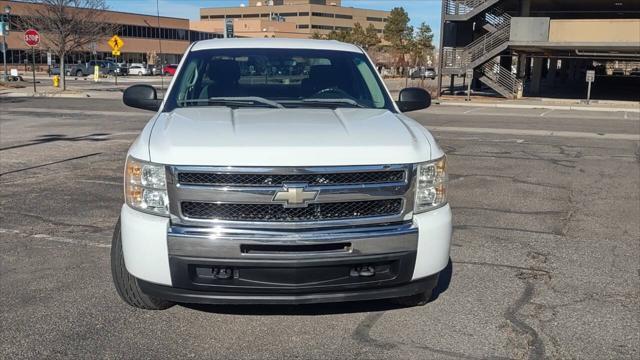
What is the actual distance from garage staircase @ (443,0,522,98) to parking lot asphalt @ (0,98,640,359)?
26.3m

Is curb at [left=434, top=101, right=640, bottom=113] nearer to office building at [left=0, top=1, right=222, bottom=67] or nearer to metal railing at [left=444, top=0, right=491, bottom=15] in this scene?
metal railing at [left=444, top=0, right=491, bottom=15]

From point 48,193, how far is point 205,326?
5.06 meters

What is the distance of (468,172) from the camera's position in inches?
407

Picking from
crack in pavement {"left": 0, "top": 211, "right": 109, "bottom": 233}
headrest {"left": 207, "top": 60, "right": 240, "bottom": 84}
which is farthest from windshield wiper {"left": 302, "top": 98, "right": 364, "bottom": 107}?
crack in pavement {"left": 0, "top": 211, "right": 109, "bottom": 233}

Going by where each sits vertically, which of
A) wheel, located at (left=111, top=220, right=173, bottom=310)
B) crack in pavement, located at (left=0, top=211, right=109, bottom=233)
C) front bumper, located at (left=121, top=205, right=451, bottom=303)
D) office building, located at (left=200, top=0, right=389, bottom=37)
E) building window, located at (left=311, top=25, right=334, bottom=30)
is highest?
office building, located at (left=200, top=0, right=389, bottom=37)

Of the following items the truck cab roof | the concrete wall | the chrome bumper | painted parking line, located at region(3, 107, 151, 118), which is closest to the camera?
the chrome bumper

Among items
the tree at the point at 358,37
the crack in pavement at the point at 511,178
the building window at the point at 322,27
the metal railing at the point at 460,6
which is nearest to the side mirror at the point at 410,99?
the crack in pavement at the point at 511,178

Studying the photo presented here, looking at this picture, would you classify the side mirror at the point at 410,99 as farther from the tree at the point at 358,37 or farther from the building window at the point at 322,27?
the building window at the point at 322,27

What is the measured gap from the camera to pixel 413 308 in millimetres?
4320

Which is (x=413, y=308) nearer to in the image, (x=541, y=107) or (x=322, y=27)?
(x=541, y=107)

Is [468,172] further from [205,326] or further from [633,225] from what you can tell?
[205,326]

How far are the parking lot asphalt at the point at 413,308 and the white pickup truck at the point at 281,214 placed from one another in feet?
1.17

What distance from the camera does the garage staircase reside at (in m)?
34.8

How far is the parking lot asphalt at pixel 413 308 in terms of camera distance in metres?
3.74
